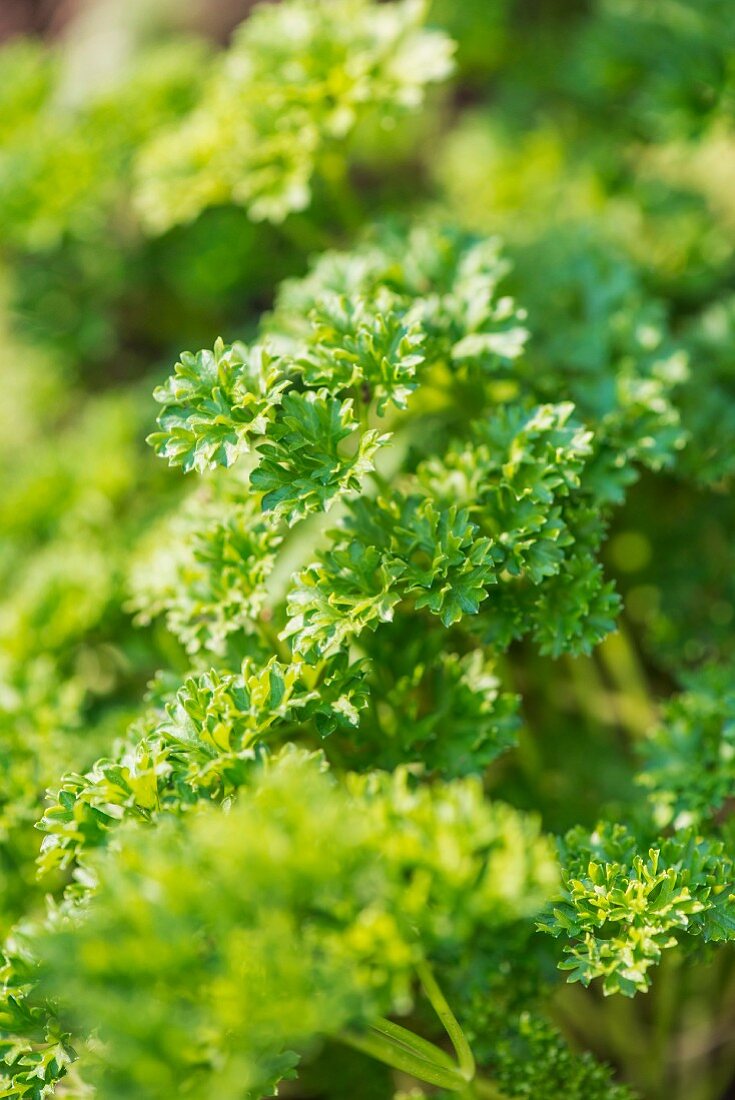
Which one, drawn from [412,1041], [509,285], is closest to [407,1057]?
[412,1041]

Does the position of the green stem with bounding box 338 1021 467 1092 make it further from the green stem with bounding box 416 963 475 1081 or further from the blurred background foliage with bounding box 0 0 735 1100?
the blurred background foliage with bounding box 0 0 735 1100

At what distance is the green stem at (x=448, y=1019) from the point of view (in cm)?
123

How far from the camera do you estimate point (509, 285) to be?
2225mm

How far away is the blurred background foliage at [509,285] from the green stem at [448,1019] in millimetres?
426

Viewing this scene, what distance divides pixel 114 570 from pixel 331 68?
1152 mm

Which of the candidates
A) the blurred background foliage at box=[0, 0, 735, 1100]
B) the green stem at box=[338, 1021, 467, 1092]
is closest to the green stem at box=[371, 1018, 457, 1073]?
the green stem at box=[338, 1021, 467, 1092]

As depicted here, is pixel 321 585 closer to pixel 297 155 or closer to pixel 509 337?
pixel 509 337

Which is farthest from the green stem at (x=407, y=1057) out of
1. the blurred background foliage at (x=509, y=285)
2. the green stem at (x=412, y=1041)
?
the blurred background foliage at (x=509, y=285)

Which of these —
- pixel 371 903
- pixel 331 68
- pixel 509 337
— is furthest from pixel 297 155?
pixel 371 903

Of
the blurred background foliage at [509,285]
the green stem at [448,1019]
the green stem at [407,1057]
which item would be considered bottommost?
the green stem at [407,1057]

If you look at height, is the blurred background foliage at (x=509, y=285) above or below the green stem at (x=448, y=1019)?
above

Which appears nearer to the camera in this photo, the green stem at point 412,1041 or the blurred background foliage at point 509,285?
the green stem at point 412,1041

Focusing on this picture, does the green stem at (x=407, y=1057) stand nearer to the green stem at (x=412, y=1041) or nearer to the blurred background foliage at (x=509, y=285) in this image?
the green stem at (x=412, y=1041)

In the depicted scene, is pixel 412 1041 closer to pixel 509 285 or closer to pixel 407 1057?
pixel 407 1057
